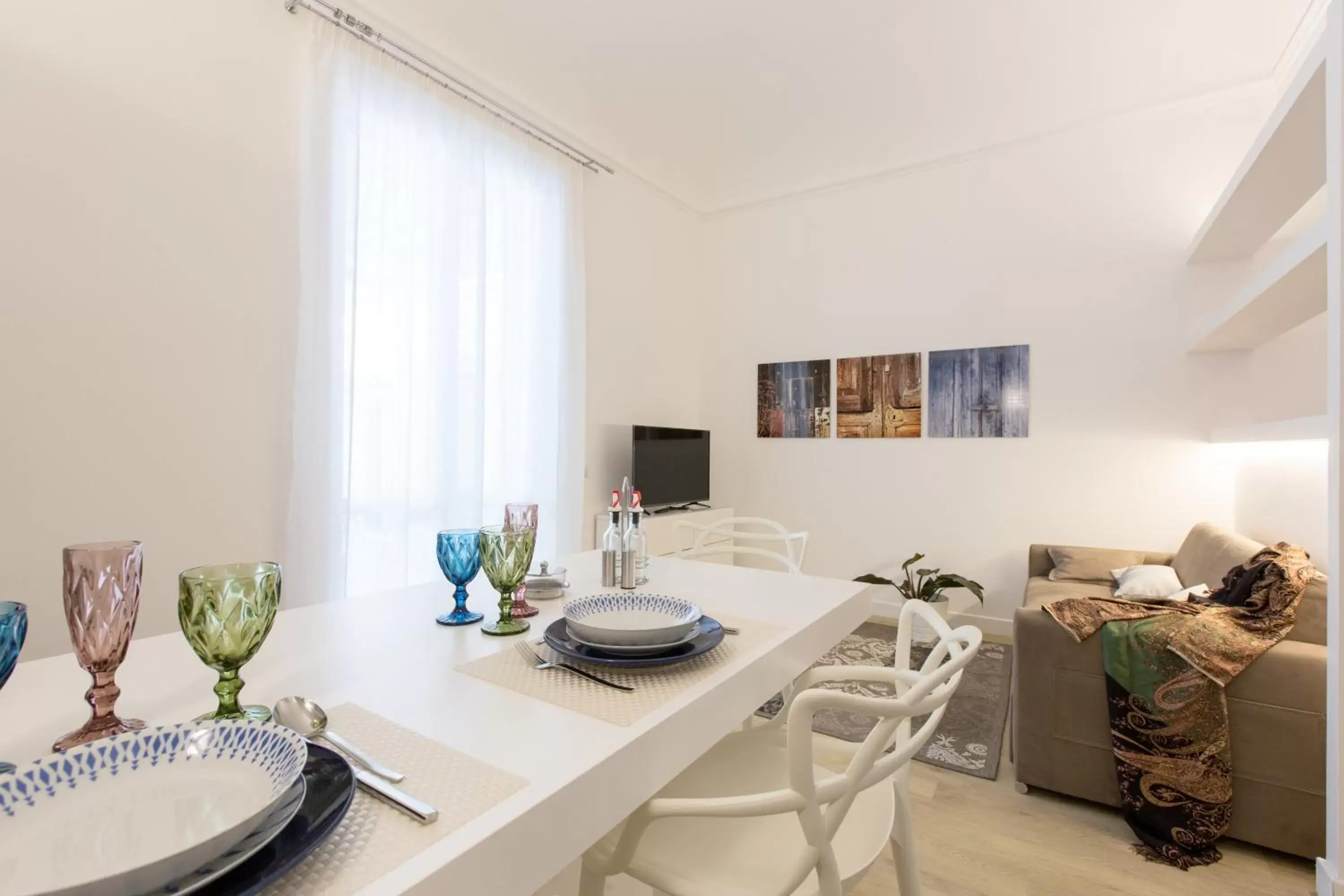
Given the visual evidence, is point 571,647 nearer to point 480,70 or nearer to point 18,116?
point 18,116

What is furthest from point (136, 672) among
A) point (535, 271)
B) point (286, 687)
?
point (535, 271)

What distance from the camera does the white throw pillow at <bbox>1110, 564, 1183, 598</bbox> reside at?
107 inches

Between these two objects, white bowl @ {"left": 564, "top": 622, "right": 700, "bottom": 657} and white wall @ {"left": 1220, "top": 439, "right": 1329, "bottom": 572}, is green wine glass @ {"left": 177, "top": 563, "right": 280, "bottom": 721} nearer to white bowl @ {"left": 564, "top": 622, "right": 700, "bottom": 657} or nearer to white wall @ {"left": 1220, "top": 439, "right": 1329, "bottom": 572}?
white bowl @ {"left": 564, "top": 622, "right": 700, "bottom": 657}

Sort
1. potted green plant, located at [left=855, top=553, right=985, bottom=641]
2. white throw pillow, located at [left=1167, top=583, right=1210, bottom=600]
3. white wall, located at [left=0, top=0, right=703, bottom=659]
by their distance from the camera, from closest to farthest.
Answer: white wall, located at [left=0, top=0, right=703, bottom=659], white throw pillow, located at [left=1167, top=583, right=1210, bottom=600], potted green plant, located at [left=855, top=553, right=985, bottom=641]

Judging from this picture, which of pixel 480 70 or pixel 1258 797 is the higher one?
pixel 480 70

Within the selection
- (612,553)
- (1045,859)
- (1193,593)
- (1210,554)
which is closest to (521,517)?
(612,553)

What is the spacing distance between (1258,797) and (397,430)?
3124mm

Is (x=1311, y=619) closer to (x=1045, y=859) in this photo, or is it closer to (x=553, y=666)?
(x=1045, y=859)

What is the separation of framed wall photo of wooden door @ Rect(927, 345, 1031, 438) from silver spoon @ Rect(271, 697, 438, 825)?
3.91 metres

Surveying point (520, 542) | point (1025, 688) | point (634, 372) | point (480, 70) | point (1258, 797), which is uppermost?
point (480, 70)

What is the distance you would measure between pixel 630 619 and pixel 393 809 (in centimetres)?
50

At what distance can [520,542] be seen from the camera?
1.04 metres

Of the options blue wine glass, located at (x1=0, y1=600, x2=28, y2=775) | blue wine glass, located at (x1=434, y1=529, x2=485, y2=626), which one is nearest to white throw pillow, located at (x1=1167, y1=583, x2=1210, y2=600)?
blue wine glass, located at (x1=434, y1=529, x2=485, y2=626)

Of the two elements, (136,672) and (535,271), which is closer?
(136,672)
